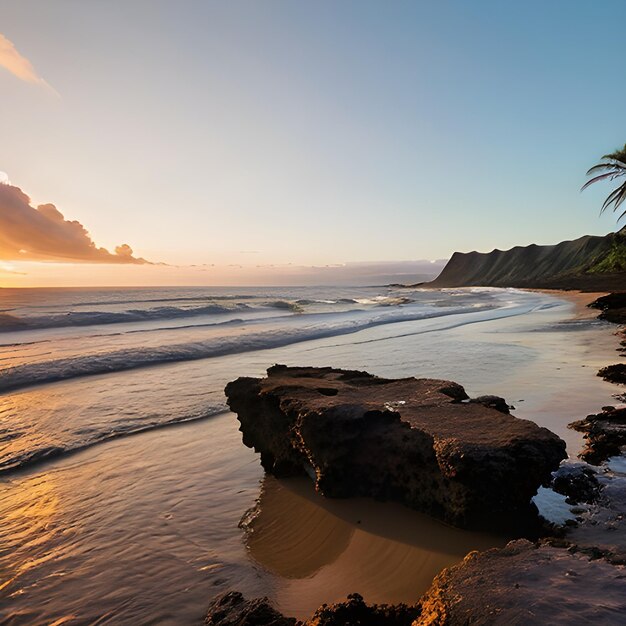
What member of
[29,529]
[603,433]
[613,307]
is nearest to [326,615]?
[29,529]

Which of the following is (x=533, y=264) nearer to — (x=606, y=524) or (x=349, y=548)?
(x=606, y=524)

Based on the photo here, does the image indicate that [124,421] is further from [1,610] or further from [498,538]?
[498,538]

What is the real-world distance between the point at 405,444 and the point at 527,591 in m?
1.63

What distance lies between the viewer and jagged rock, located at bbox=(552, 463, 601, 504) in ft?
11.4

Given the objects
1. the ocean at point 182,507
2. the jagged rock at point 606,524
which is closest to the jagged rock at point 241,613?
the ocean at point 182,507

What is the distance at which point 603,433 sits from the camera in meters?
4.75

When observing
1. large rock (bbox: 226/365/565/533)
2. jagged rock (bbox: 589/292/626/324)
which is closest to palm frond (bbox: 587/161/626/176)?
jagged rock (bbox: 589/292/626/324)

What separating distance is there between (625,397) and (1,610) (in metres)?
7.34

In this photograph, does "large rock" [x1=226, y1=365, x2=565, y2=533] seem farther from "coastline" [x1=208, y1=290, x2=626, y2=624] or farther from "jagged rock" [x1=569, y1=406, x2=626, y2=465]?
"jagged rock" [x1=569, y1=406, x2=626, y2=465]

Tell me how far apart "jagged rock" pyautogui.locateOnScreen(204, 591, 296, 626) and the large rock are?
1340 mm

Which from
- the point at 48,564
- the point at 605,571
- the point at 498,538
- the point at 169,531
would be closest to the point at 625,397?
the point at 498,538

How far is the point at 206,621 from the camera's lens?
260 centimetres

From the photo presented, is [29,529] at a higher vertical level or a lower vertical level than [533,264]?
lower

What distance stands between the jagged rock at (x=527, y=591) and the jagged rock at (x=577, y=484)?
4.82 feet
